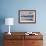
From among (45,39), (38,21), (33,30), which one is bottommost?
(45,39)

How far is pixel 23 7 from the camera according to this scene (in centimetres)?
454

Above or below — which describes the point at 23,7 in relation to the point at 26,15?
above

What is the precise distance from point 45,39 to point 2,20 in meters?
1.62

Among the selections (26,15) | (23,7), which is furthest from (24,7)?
(26,15)

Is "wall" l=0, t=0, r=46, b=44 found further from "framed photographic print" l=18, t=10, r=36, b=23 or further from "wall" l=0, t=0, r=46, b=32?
"framed photographic print" l=18, t=10, r=36, b=23

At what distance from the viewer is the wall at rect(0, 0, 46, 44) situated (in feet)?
14.9

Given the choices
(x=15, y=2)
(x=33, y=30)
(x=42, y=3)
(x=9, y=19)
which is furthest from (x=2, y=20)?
(x=42, y=3)

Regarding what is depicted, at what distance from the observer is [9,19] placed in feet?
13.7

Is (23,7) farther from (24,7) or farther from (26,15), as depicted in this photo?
(26,15)

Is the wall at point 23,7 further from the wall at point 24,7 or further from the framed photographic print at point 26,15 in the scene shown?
the framed photographic print at point 26,15

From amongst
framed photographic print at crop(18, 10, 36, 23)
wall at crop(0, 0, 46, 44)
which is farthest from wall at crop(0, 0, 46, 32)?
framed photographic print at crop(18, 10, 36, 23)

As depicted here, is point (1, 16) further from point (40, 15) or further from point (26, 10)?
point (40, 15)

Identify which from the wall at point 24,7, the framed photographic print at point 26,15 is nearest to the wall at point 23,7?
the wall at point 24,7

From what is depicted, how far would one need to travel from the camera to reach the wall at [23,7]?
4.53 meters
